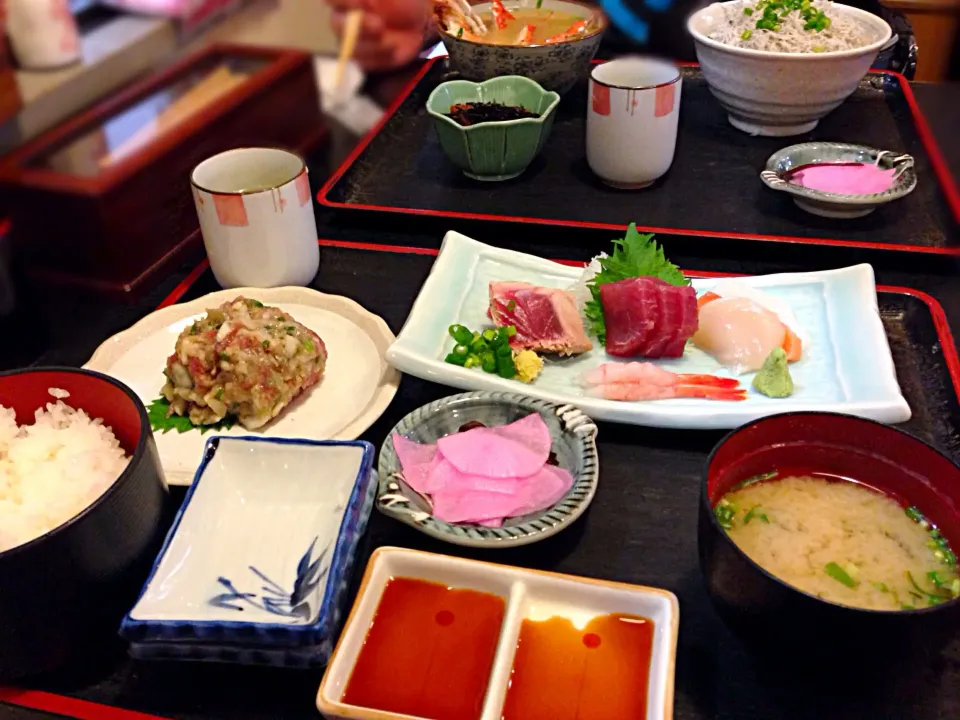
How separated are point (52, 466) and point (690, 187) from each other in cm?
163

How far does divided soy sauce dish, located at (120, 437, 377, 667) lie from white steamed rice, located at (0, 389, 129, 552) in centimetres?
13

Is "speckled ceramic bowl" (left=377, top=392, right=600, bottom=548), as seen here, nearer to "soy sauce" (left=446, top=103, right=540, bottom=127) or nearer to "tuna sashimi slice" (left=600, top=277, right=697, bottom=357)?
"tuna sashimi slice" (left=600, top=277, right=697, bottom=357)

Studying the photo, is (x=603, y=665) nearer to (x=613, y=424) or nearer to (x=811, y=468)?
(x=811, y=468)

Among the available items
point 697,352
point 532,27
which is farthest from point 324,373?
point 532,27

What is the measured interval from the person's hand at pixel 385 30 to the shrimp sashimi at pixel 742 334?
858mm

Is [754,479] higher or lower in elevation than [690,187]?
higher

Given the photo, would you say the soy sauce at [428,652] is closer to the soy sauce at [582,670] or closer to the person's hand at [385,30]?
the soy sauce at [582,670]

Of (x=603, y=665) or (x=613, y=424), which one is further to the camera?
(x=613, y=424)

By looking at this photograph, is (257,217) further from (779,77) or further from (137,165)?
(779,77)

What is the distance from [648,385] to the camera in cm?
139

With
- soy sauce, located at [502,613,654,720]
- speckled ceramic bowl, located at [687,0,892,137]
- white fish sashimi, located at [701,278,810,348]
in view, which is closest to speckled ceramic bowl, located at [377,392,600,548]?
soy sauce, located at [502,613,654,720]

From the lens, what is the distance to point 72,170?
5.32 feet

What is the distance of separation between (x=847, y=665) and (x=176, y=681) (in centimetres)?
82

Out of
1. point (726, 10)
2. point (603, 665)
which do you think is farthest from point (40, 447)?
point (726, 10)
